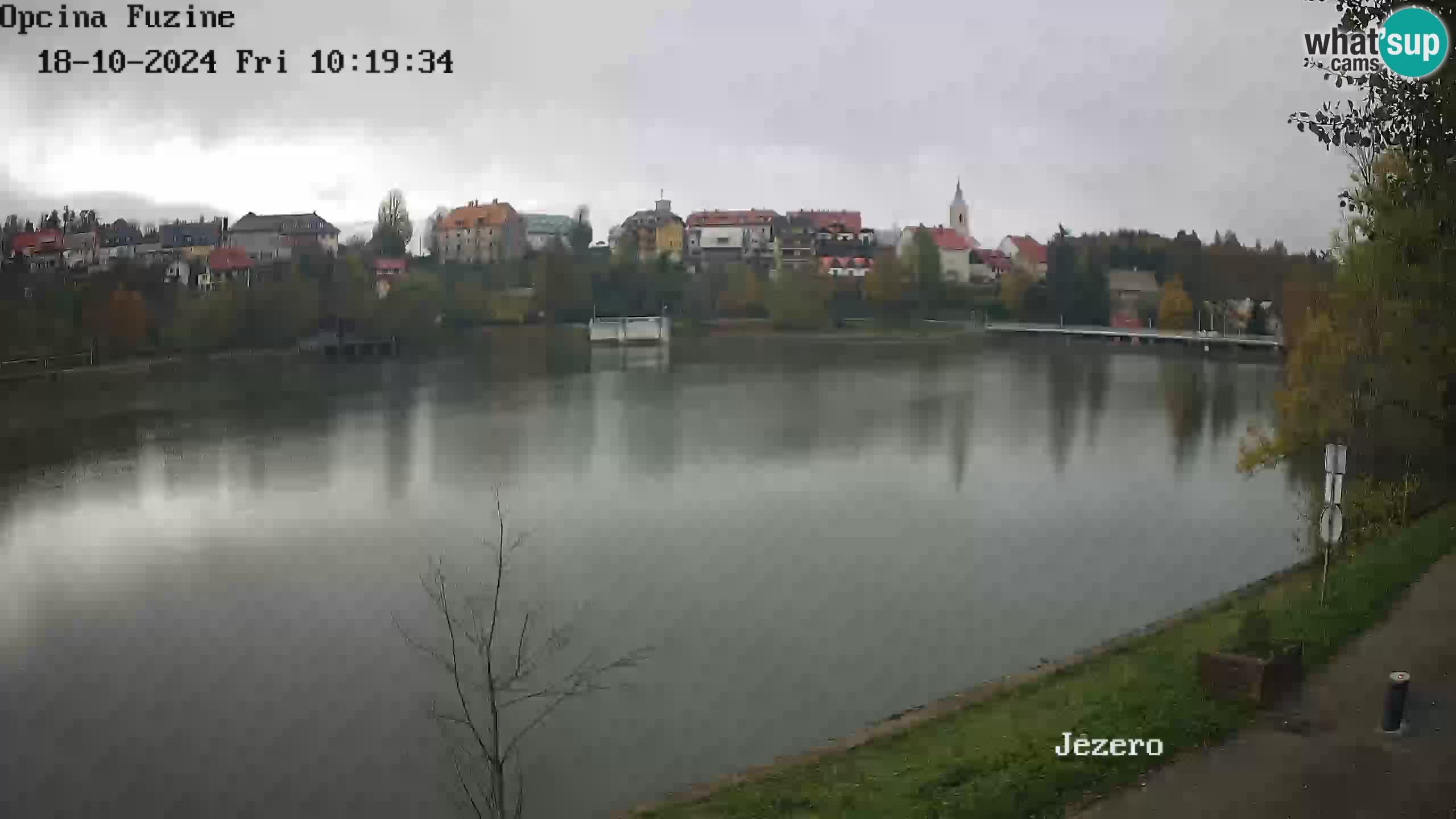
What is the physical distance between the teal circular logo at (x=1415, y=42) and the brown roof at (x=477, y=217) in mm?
64559

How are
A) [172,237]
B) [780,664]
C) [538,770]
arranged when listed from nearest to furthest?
[538,770] → [780,664] → [172,237]

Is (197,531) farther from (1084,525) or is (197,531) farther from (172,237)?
(172,237)

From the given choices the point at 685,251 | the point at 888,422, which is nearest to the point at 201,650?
the point at 888,422

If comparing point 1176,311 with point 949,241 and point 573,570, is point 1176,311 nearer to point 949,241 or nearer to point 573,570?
point 949,241

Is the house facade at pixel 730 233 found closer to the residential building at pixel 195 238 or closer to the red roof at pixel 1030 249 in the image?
the red roof at pixel 1030 249

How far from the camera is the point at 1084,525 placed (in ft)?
40.8

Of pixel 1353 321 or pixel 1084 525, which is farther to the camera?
pixel 1084 525

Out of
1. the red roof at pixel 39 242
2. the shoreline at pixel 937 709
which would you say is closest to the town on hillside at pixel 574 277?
the red roof at pixel 39 242

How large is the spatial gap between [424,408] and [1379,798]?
21.6m

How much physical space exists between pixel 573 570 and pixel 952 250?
2552 inches

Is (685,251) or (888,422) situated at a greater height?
(685,251)

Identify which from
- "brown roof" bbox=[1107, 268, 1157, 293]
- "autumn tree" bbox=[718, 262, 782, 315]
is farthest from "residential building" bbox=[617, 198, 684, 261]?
"brown roof" bbox=[1107, 268, 1157, 293]

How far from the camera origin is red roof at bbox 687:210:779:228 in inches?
3034

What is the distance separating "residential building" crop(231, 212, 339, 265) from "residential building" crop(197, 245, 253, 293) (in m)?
3.04
